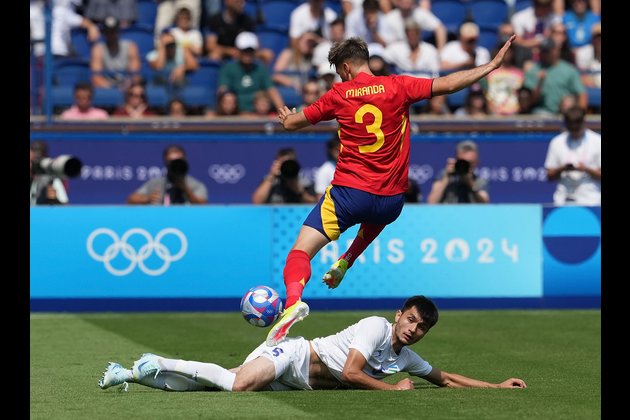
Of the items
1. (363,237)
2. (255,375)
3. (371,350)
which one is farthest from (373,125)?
(255,375)

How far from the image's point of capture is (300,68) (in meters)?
21.3

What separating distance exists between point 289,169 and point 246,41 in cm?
485

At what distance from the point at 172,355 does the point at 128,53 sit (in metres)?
9.80

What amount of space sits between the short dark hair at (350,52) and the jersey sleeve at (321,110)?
0.27m

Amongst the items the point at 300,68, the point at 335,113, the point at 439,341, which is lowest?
the point at 439,341

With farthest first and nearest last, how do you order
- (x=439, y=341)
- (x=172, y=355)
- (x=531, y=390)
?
(x=439, y=341)
(x=172, y=355)
(x=531, y=390)

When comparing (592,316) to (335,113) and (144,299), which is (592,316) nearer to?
(144,299)

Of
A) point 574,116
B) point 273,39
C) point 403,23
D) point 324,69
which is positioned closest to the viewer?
point 574,116

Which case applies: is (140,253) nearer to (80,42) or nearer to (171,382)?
(80,42)

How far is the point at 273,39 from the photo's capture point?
878 inches

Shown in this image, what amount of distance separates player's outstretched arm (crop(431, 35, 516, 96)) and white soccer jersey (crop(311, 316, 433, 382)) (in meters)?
1.69

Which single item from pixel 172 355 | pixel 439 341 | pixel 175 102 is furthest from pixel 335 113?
pixel 175 102

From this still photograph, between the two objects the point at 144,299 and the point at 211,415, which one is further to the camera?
the point at 144,299
